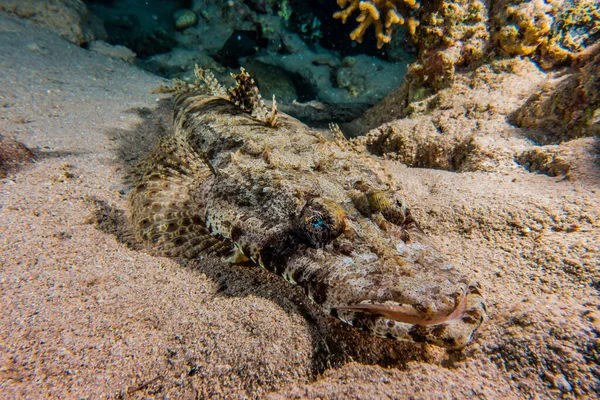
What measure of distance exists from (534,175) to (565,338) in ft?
7.42

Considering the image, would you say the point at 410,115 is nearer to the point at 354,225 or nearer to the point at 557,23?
the point at 557,23

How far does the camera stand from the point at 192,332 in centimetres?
215

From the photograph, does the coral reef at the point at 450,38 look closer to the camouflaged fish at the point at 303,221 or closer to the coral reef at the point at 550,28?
the coral reef at the point at 550,28

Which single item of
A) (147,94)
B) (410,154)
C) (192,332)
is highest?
(410,154)

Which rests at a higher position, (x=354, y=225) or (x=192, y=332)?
(x=354, y=225)

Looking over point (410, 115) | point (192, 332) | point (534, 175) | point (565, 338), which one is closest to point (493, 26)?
point (410, 115)

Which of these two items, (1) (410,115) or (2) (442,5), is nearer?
(2) (442,5)

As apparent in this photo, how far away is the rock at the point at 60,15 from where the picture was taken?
31.6 feet

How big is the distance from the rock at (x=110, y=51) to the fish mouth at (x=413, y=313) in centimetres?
1318

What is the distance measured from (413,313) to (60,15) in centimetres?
1465

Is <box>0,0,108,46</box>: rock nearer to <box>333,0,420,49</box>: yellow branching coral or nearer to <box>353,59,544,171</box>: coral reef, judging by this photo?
<box>333,0,420,49</box>: yellow branching coral

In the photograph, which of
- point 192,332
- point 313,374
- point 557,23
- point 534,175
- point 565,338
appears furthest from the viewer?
point 557,23

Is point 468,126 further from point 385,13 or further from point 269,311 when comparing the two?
point 269,311

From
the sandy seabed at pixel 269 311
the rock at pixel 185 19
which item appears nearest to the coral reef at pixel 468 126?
the sandy seabed at pixel 269 311
